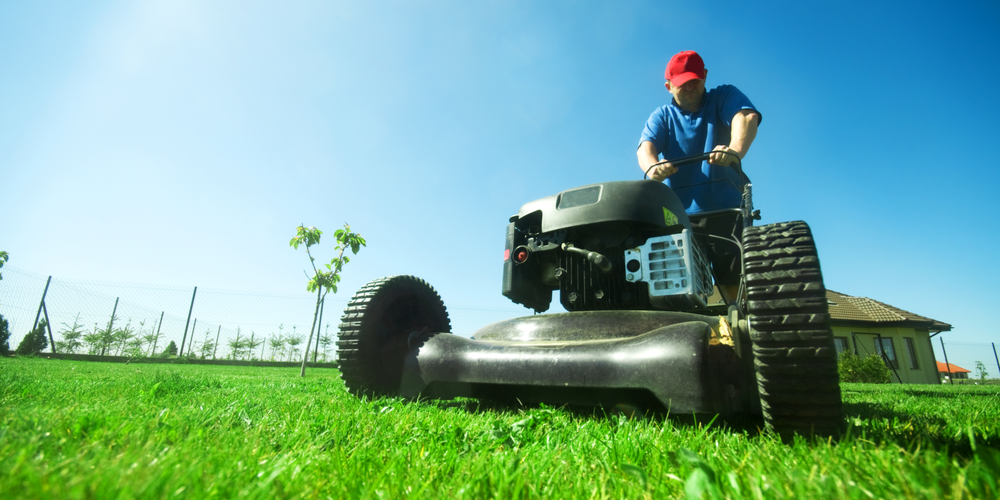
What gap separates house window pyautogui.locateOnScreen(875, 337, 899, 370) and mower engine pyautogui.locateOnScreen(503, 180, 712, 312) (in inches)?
893

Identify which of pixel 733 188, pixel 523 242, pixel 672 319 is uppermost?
pixel 733 188

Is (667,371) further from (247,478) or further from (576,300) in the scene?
(247,478)

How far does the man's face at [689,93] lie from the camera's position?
3223 mm

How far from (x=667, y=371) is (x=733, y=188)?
1.89m

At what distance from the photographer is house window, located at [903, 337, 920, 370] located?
2033 centimetres

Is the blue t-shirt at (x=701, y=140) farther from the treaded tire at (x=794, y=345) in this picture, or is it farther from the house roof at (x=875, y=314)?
the house roof at (x=875, y=314)

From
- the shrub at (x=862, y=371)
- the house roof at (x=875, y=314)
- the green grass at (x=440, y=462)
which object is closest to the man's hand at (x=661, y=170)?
the green grass at (x=440, y=462)

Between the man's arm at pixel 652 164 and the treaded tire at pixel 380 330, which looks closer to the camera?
the treaded tire at pixel 380 330

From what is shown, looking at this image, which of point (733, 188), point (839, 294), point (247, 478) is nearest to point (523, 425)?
point (247, 478)

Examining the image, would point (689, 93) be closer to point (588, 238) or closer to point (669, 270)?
point (588, 238)

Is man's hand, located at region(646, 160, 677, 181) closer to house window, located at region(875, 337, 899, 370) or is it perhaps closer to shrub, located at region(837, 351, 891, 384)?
shrub, located at region(837, 351, 891, 384)

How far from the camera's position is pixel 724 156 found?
272cm

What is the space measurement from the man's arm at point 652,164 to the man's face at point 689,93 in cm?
39

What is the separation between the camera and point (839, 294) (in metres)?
23.7
